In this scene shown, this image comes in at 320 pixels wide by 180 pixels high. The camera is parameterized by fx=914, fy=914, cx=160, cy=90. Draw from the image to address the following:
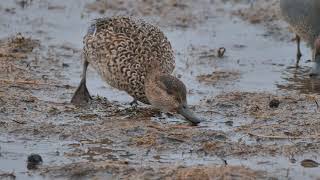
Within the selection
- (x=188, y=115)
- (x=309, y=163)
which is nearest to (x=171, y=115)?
(x=188, y=115)

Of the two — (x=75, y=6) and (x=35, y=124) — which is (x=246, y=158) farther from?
(x=75, y=6)

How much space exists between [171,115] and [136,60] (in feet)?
1.73

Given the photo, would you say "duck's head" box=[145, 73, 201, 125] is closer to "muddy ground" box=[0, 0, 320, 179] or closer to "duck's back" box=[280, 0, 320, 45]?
"muddy ground" box=[0, 0, 320, 179]

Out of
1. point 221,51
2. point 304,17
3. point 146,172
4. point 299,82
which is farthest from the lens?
point 304,17

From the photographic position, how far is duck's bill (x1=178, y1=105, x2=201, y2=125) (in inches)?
262

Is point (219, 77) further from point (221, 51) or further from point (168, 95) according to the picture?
point (168, 95)

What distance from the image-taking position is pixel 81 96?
7625mm

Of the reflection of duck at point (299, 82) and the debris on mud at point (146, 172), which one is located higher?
the reflection of duck at point (299, 82)

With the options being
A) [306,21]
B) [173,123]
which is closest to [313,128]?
[173,123]

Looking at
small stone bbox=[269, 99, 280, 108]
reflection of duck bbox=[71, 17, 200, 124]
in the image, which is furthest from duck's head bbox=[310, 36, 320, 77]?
reflection of duck bbox=[71, 17, 200, 124]

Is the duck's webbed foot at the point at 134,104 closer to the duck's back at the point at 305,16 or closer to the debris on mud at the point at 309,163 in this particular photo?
the debris on mud at the point at 309,163

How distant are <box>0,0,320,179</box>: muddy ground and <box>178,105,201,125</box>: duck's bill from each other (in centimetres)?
9

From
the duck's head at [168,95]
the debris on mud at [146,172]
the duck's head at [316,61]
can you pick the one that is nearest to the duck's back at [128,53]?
the duck's head at [168,95]

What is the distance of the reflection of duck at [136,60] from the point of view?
22.3 ft
